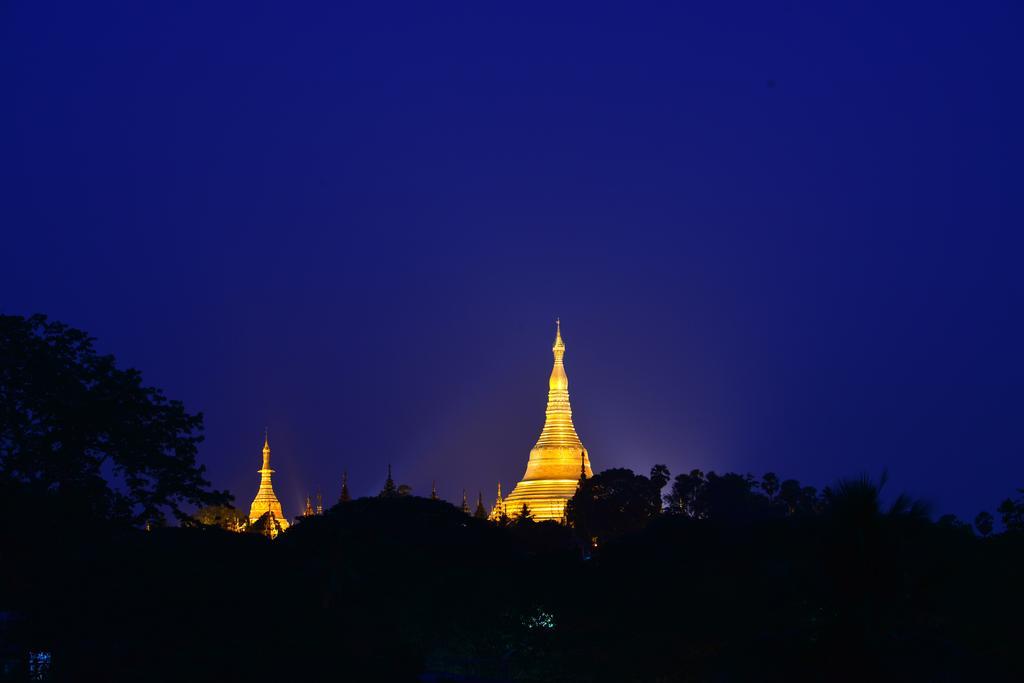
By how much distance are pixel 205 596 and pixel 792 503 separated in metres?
89.2

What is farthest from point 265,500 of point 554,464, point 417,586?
point 417,586

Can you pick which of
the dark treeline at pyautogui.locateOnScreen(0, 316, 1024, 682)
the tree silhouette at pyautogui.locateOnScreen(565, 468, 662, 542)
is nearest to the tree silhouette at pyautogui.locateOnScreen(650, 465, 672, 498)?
the tree silhouette at pyautogui.locateOnScreen(565, 468, 662, 542)

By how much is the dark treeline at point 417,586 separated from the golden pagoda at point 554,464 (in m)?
57.3

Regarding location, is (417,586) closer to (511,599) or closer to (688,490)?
(511,599)

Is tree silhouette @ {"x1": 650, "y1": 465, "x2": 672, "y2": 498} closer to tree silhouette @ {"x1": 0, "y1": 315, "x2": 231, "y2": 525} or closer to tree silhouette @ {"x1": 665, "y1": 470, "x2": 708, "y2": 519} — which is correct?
tree silhouette @ {"x1": 665, "y1": 470, "x2": 708, "y2": 519}

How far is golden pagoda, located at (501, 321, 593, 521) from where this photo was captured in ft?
410

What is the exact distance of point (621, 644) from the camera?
163 feet

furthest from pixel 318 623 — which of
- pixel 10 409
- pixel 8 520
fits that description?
pixel 10 409

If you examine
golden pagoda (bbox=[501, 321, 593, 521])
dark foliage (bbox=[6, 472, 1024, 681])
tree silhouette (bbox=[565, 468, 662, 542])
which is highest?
golden pagoda (bbox=[501, 321, 593, 521])

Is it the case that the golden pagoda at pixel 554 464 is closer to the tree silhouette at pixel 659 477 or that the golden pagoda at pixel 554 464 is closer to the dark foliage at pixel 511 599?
the tree silhouette at pixel 659 477

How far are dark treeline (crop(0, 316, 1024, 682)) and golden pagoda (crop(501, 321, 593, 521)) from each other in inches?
2255

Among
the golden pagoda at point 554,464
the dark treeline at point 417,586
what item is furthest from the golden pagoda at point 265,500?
the dark treeline at point 417,586

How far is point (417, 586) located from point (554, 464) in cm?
7758

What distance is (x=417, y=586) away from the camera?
53125 millimetres
